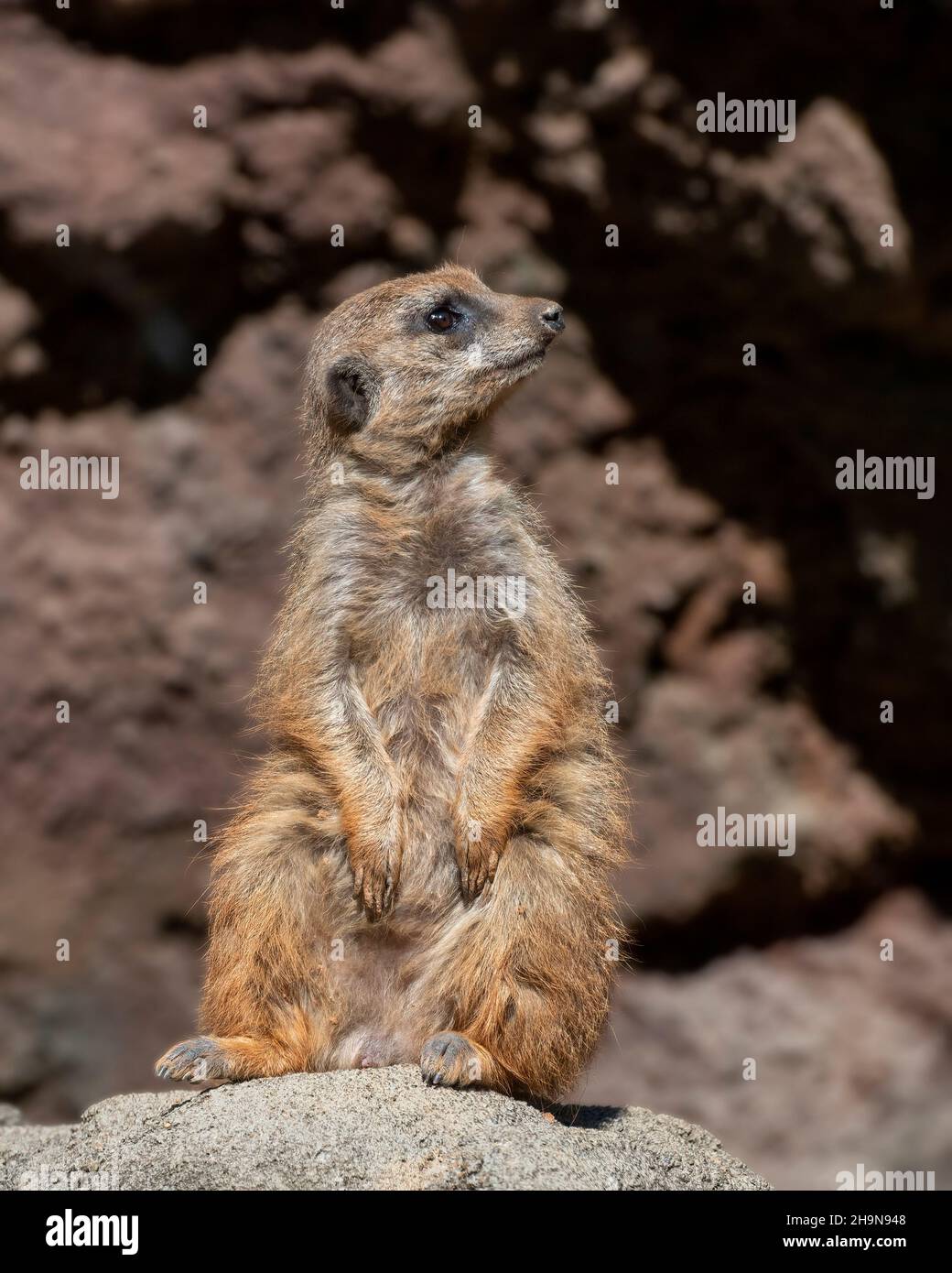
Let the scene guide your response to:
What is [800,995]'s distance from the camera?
820 cm

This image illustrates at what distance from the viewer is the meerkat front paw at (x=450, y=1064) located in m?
3.96

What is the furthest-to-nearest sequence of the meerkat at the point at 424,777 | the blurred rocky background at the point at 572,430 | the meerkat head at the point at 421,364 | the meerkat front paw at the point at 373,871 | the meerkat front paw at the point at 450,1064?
the blurred rocky background at the point at 572,430 → the meerkat head at the point at 421,364 → the meerkat front paw at the point at 373,871 → the meerkat at the point at 424,777 → the meerkat front paw at the point at 450,1064

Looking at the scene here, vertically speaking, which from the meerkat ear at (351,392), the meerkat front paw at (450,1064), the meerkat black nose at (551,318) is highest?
the meerkat black nose at (551,318)

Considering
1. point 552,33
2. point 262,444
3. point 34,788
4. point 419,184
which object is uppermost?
point 552,33

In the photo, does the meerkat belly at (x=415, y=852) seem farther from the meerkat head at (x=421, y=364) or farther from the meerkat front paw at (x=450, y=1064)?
the meerkat head at (x=421, y=364)

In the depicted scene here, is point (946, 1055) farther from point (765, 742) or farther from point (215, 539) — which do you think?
point (215, 539)

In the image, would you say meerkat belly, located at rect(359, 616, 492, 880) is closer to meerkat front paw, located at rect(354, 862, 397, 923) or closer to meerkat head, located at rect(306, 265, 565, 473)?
meerkat front paw, located at rect(354, 862, 397, 923)

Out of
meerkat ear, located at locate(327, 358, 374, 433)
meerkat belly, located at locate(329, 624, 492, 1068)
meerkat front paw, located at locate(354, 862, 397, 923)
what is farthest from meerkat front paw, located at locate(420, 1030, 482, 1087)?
meerkat ear, located at locate(327, 358, 374, 433)

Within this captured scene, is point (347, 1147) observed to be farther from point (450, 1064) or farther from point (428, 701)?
point (428, 701)

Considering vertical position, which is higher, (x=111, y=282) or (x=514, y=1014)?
(x=111, y=282)

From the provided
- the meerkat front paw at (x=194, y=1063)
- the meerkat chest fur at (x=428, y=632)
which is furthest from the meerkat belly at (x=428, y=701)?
the meerkat front paw at (x=194, y=1063)

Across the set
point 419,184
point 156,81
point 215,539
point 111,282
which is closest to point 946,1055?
point 215,539

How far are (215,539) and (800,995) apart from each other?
414 centimetres

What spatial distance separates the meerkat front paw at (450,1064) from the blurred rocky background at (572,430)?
3427 millimetres
